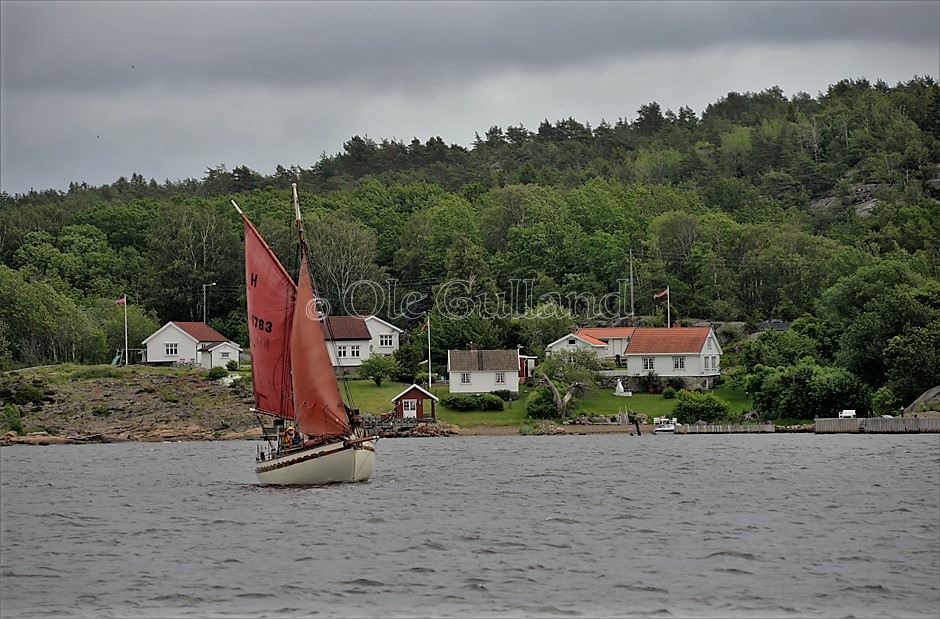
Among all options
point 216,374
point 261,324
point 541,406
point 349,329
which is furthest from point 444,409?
point 261,324

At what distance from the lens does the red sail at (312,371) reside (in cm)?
4591

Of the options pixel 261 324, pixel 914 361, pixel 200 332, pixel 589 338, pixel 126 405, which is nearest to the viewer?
pixel 261 324

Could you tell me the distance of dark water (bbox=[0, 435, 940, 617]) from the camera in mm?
23797

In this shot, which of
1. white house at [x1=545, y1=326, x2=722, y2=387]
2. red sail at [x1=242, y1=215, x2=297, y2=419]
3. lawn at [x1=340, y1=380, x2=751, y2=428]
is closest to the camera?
red sail at [x1=242, y1=215, x2=297, y2=419]

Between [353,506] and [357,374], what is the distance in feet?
198

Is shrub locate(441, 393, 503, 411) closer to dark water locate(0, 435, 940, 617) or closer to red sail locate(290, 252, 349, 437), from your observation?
dark water locate(0, 435, 940, 617)

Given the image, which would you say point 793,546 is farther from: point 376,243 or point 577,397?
point 376,243

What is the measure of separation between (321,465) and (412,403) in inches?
1396

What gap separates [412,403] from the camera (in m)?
81.7

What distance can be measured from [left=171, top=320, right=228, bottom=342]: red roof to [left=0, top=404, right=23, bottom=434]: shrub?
24049 millimetres

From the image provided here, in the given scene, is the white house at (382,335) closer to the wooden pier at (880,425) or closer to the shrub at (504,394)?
the shrub at (504,394)

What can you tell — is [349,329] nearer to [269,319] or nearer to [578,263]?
[578,263]

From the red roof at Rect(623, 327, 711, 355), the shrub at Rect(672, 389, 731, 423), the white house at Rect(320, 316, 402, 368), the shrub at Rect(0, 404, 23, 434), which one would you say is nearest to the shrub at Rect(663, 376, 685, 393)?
the red roof at Rect(623, 327, 711, 355)

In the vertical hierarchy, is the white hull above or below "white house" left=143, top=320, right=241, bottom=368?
below
